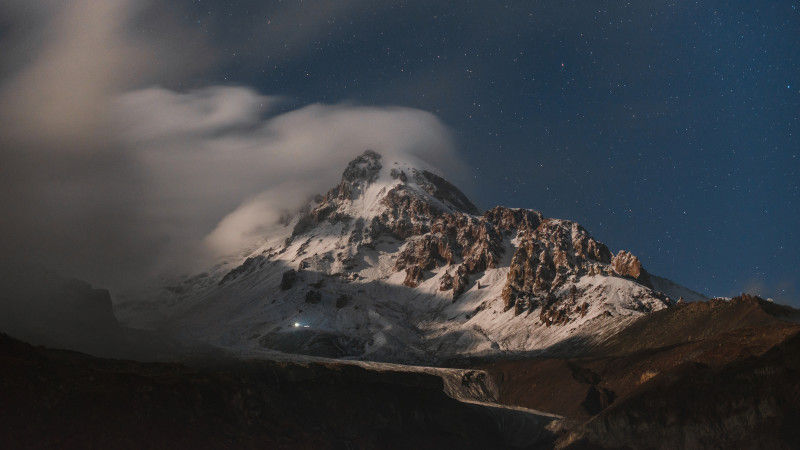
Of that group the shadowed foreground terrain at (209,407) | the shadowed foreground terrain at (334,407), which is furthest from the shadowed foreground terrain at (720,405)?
the shadowed foreground terrain at (209,407)

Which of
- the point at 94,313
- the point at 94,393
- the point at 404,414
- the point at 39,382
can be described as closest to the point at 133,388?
the point at 94,393

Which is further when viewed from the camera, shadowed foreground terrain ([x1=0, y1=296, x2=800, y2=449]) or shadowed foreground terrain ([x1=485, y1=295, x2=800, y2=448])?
shadowed foreground terrain ([x1=485, y1=295, x2=800, y2=448])

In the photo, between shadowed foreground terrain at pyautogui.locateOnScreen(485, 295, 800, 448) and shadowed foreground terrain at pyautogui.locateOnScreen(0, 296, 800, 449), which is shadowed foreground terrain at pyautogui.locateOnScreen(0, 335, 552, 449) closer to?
shadowed foreground terrain at pyautogui.locateOnScreen(0, 296, 800, 449)

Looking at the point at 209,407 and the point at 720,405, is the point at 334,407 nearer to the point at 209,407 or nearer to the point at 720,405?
the point at 209,407

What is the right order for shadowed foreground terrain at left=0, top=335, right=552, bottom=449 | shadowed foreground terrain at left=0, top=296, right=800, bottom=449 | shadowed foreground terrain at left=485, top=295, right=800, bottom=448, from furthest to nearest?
shadowed foreground terrain at left=485, top=295, right=800, bottom=448
shadowed foreground terrain at left=0, top=296, right=800, bottom=449
shadowed foreground terrain at left=0, top=335, right=552, bottom=449

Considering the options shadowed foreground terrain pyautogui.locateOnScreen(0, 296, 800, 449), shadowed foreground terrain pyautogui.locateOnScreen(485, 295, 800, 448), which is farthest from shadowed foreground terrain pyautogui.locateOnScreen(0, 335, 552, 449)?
Answer: shadowed foreground terrain pyautogui.locateOnScreen(485, 295, 800, 448)

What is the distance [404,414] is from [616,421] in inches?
2240

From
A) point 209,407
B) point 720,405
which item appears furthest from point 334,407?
point 720,405

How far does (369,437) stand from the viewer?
13812cm

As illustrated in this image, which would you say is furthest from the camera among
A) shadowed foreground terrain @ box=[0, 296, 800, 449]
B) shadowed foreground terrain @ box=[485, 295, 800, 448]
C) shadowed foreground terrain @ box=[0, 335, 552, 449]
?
shadowed foreground terrain @ box=[485, 295, 800, 448]

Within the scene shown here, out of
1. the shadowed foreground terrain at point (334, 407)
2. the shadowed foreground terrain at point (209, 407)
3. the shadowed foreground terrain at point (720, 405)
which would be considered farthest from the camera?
the shadowed foreground terrain at point (720, 405)

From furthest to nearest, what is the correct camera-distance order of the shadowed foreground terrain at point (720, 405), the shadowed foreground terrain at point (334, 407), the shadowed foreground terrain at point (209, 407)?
the shadowed foreground terrain at point (720, 405), the shadowed foreground terrain at point (334, 407), the shadowed foreground terrain at point (209, 407)

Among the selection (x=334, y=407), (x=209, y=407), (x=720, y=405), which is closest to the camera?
(x=209, y=407)

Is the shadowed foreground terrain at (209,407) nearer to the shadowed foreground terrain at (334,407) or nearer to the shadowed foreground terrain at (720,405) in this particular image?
the shadowed foreground terrain at (334,407)
